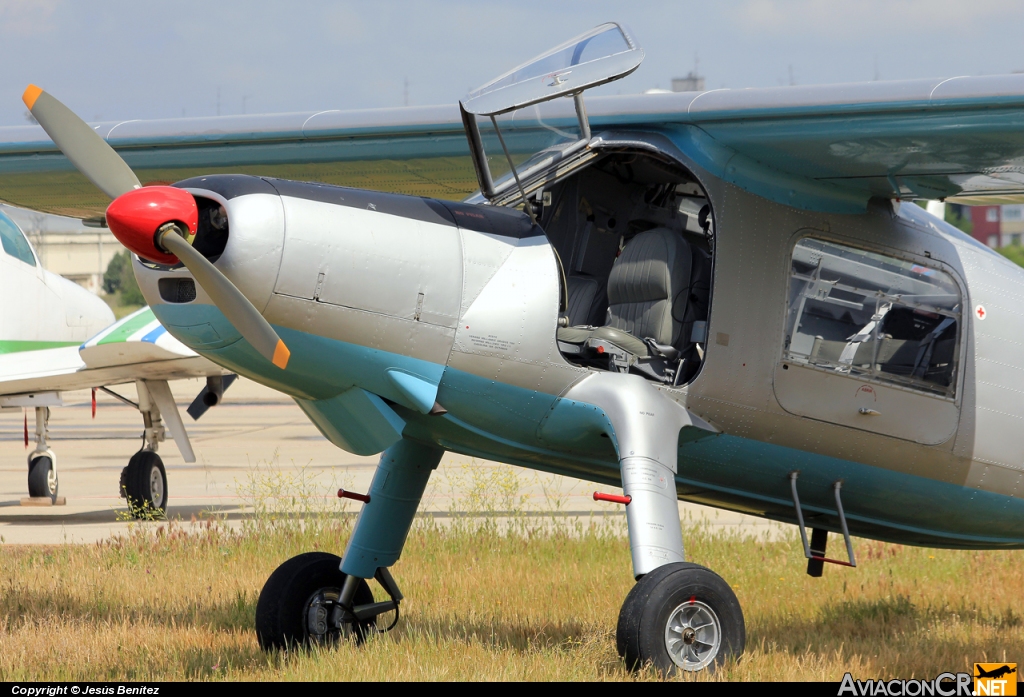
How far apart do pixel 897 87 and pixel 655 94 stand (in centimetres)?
125

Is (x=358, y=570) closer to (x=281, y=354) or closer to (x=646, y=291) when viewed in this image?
(x=281, y=354)

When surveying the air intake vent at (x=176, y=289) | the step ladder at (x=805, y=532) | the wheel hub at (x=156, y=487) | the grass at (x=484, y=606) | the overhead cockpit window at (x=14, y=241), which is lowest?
the grass at (x=484, y=606)

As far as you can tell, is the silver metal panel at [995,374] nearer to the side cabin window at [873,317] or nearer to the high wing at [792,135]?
the side cabin window at [873,317]

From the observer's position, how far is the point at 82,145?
535cm

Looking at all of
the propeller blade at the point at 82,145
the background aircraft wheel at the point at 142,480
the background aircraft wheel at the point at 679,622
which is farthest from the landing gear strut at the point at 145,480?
the background aircraft wheel at the point at 679,622

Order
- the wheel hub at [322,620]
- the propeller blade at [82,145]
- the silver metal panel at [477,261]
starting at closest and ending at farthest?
the propeller blade at [82,145] < the silver metal panel at [477,261] < the wheel hub at [322,620]

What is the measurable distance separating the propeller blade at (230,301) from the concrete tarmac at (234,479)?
16.1 ft

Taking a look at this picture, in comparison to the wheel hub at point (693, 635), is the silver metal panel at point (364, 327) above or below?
above

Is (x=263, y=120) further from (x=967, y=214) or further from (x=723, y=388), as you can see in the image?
(x=967, y=214)

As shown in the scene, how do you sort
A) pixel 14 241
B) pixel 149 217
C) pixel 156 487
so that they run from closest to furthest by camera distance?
pixel 149 217, pixel 156 487, pixel 14 241

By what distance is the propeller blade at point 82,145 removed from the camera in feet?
17.4

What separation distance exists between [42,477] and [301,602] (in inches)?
349

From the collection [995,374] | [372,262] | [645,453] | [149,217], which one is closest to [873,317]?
[995,374]

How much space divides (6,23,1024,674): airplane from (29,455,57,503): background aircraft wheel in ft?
27.2
